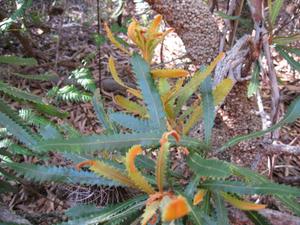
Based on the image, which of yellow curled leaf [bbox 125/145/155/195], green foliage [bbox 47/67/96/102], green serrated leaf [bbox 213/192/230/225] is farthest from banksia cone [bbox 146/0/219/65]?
yellow curled leaf [bbox 125/145/155/195]

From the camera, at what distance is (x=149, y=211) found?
0.59 metres

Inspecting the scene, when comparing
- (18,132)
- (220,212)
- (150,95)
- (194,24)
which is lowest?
(220,212)

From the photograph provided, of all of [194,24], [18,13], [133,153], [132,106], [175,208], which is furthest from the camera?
[18,13]

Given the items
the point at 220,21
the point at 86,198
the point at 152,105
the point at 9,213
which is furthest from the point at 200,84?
the point at 220,21

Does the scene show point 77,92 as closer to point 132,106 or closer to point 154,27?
point 132,106

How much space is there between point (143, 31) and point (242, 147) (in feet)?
1.92

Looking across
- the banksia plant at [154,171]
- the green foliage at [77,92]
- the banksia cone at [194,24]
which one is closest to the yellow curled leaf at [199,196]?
the banksia plant at [154,171]

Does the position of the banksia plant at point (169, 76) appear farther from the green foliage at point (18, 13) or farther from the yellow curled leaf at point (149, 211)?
the green foliage at point (18, 13)

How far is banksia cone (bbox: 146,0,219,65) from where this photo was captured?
1.30 meters

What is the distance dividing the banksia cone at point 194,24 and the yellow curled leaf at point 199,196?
685 mm

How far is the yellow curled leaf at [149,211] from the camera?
58 centimetres

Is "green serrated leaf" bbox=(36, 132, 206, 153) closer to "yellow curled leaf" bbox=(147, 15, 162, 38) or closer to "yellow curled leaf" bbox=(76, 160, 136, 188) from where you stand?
"yellow curled leaf" bbox=(76, 160, 136, 188)

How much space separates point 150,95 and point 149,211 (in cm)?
27

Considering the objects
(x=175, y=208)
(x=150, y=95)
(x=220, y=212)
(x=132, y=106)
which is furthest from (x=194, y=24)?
(x=175, y=208)
